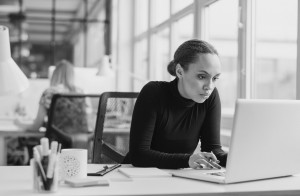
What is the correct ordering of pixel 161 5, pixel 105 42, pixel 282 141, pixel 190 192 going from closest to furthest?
1. pixel 190 192
2. pixel 282 141
3. pixel 161 5
4. pixel 105 42

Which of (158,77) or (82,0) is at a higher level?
(82,0)

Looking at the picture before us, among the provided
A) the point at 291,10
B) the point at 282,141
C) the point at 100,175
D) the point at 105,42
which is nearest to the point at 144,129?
the point at 100,175

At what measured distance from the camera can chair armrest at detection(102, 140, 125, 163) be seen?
95.1 inches

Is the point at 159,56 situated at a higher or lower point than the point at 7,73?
higher

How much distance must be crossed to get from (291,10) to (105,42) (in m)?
5.91

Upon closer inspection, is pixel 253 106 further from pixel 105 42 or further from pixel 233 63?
pixel 105 42

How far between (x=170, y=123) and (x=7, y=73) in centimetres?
83

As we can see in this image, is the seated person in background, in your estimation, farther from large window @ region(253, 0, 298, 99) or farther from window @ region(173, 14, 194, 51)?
large window @ region(253, 0, 298, 99)

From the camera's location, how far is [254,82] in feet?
10.00

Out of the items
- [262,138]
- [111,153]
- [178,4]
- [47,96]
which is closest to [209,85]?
[262,138]

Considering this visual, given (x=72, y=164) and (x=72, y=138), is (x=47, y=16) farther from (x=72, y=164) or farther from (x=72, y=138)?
(x=72, y=164)

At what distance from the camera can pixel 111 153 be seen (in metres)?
2.44

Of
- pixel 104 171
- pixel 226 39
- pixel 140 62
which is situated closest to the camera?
pixel 104 171

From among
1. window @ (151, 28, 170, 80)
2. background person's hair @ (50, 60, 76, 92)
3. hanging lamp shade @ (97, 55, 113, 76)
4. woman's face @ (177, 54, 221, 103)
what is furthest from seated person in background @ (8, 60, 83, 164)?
woman's face @ (177, 54, 221, 103)
